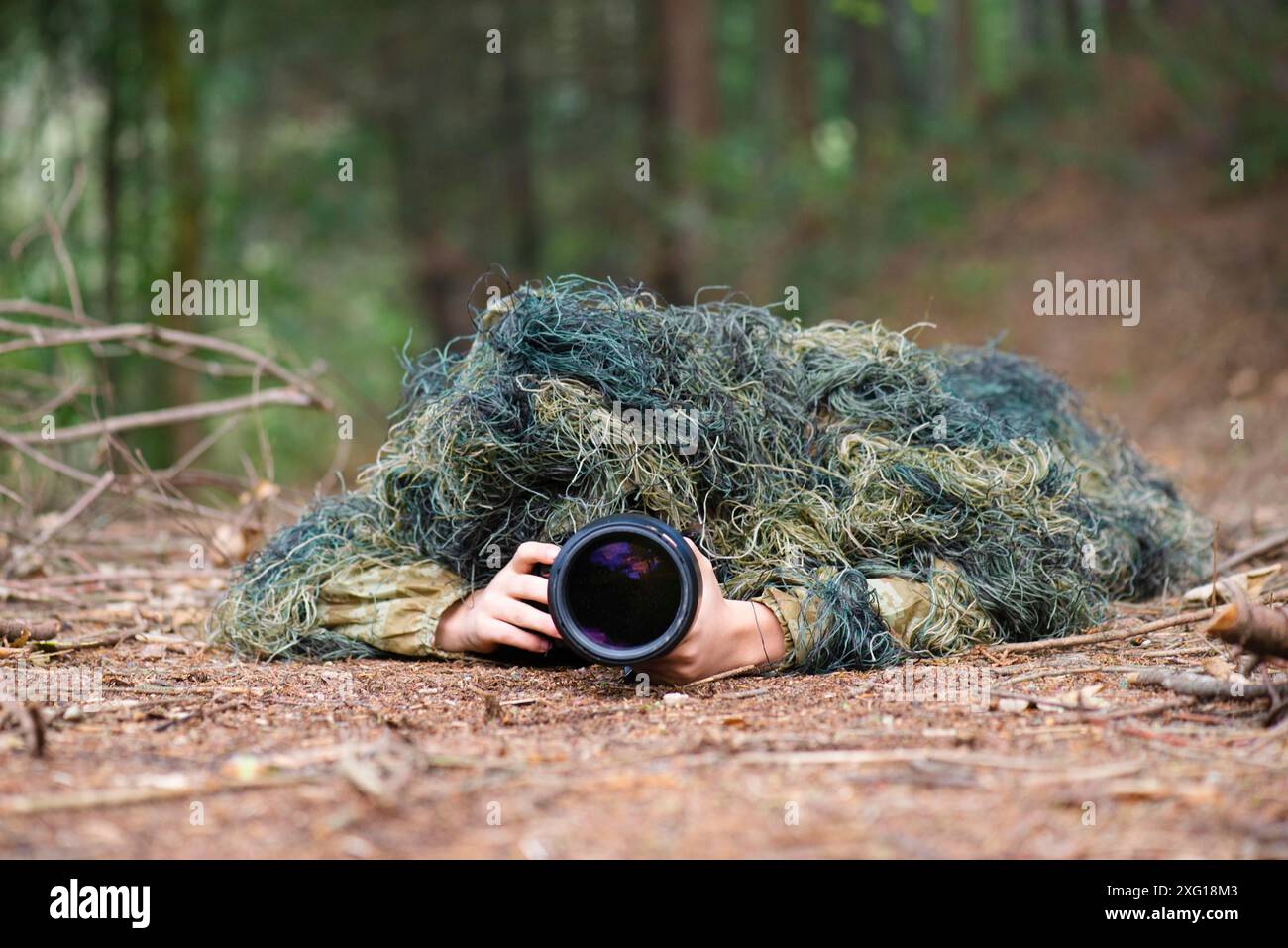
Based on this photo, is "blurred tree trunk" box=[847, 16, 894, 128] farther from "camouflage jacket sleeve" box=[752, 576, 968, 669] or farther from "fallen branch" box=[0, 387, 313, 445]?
"camouflage jacket sleeve" box=[752, 576, 968, 669]

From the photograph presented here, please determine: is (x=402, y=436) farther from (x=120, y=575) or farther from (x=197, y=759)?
(x=120, y=575)

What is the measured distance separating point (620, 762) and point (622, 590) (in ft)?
1.42

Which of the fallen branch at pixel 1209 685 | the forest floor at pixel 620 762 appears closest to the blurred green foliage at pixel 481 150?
the forest floor at pixel 620 762

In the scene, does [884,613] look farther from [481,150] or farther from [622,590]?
[481,150]

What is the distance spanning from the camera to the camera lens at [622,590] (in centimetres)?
205

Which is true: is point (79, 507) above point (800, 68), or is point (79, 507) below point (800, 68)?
below

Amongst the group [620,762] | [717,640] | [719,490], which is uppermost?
[719,490]

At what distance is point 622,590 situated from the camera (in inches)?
81.4

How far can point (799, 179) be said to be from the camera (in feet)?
32.7

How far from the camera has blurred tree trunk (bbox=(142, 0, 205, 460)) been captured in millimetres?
7793

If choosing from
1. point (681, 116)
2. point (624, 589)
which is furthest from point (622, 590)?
point (681, 116)

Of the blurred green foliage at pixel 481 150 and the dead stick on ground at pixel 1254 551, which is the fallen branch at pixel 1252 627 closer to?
the dead stick on ground at pixel 1254 551

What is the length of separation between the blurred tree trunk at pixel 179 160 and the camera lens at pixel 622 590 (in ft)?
21.3
